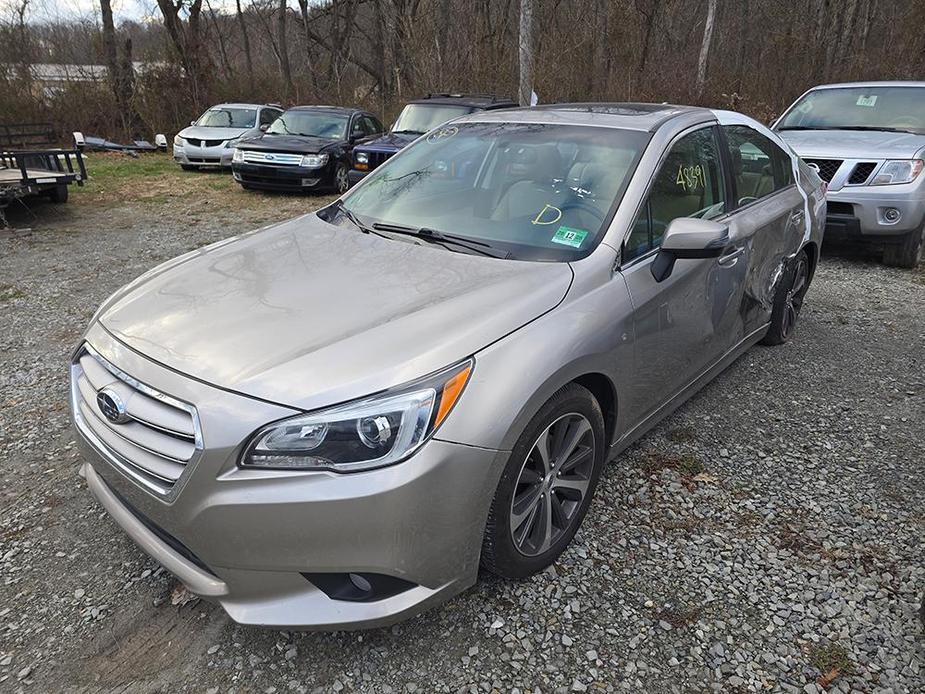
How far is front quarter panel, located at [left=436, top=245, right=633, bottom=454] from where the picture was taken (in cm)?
198

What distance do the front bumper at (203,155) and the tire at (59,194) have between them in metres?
4.39

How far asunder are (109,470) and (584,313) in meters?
1.73

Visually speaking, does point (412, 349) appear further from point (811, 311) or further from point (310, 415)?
point (811, 311)

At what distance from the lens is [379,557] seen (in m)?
1.87

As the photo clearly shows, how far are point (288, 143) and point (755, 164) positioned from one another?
30.8ft

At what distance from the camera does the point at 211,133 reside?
14180 mm

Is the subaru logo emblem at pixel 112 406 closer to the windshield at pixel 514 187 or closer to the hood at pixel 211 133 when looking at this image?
the windshield at pixel 514 187

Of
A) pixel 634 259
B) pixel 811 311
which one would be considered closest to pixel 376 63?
pixel 811 311

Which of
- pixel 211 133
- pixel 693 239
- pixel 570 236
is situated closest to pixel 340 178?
pixel 211 133

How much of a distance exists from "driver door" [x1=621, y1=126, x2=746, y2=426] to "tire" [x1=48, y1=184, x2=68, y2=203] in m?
9.72

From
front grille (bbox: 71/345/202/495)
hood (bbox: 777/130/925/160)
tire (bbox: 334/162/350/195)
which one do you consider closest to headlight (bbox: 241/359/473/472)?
front grille (bbox: 71/345/202/495)

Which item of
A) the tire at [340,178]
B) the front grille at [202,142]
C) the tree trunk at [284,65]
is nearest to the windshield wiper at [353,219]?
the tire at [340,178]

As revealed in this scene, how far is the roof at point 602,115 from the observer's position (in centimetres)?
318

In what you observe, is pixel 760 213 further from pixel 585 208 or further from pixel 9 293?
pixel 9 293
